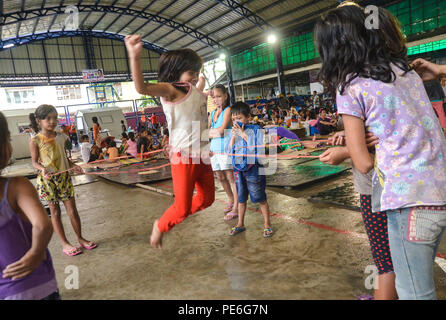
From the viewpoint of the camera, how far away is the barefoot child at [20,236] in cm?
128

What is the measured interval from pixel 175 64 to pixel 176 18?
24.6m

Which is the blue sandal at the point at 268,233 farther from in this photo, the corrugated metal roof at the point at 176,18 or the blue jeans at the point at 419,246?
the corrugated metal roof at the point at 176,18

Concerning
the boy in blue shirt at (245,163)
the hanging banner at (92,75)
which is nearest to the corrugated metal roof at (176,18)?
the hanging banner at (92,75)

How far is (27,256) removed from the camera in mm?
1309

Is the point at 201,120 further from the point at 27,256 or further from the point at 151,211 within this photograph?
Answer: the point at 151,211

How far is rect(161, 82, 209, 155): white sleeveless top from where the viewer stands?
2.07 metres

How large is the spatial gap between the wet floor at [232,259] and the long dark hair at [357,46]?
151 cm

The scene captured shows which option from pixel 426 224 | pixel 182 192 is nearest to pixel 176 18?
pixel 182 192

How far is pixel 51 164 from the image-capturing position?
328cm

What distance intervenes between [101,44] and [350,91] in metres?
31.7

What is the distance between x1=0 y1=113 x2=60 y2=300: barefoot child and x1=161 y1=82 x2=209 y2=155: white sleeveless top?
0.97 meters

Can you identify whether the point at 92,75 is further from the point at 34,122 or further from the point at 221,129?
the point at 221,129

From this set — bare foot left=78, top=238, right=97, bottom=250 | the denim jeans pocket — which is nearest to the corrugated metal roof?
bare foot left=78, top=238, right=97, bottom=250
